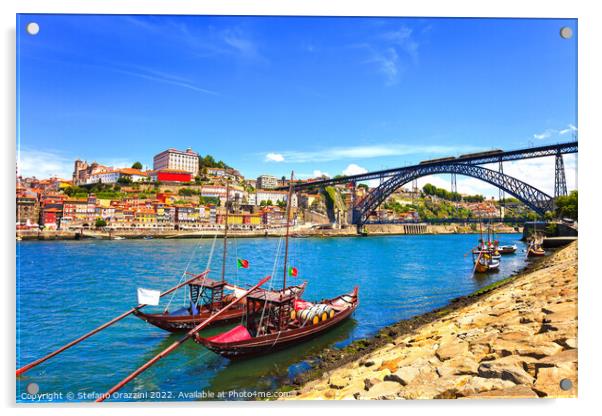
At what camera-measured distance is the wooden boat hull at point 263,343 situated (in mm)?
4582

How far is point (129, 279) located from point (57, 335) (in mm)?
5384

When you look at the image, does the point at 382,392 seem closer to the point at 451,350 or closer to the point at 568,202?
the point at 451,350

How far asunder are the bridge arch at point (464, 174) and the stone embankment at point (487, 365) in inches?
471

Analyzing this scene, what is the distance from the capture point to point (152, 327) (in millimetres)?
6531

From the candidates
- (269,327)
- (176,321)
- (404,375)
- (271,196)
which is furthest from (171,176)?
(404,375)

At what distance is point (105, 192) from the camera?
122 ft

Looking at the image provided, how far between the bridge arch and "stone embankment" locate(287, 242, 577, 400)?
11960 millimetres

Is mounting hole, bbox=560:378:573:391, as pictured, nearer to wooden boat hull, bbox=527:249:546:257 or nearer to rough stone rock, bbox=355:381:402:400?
rough stone rock, bbox=355:381:402:400

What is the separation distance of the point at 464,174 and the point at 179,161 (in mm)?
26076

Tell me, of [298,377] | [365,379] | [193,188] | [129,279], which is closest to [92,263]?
[129,279]

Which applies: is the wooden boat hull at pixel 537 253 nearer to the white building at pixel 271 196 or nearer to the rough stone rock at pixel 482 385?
the rough stone rock at pixel 482 385

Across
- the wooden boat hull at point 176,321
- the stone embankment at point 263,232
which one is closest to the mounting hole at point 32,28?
the wooden boat hull at point 176,321

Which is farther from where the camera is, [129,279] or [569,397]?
[129,279]
